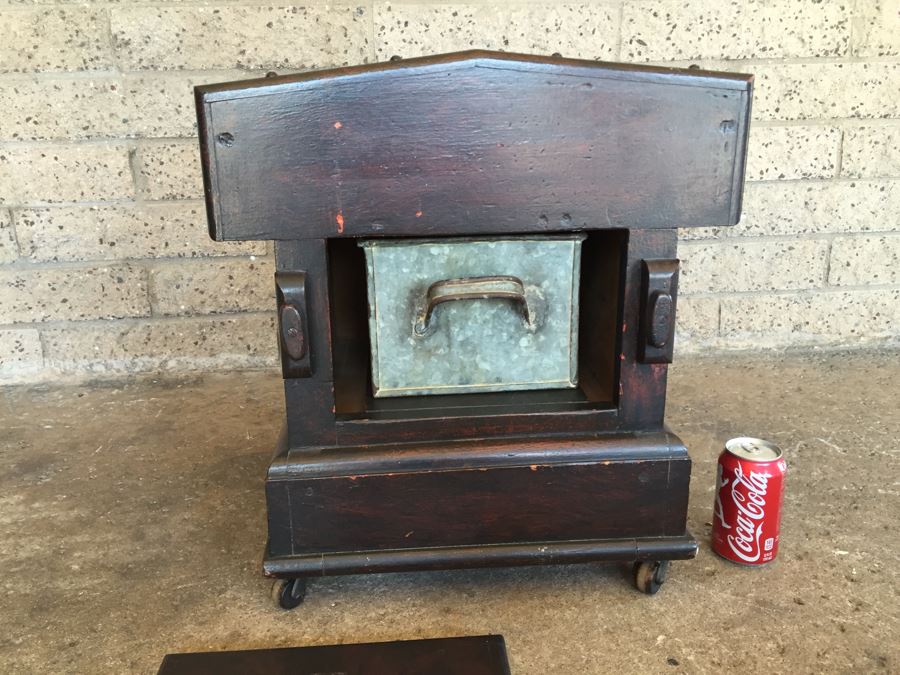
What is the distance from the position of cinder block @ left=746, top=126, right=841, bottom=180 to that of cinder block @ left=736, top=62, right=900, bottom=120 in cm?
4

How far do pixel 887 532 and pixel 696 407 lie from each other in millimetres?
647

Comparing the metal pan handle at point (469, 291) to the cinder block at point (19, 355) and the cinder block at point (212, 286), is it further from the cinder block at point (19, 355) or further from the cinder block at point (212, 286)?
the cinder block at point (19, 355)

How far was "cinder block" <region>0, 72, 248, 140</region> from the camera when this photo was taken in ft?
6.72

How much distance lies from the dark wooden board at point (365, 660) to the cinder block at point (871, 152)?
1904 mm

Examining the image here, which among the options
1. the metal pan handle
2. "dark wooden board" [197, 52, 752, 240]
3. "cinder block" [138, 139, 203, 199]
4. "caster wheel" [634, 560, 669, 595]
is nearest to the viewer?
"dark wooden board" [197, 52, 752, 240]

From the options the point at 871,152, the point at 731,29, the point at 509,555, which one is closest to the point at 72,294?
the point at 509,555

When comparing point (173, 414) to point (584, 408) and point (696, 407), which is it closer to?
point (584, 408)

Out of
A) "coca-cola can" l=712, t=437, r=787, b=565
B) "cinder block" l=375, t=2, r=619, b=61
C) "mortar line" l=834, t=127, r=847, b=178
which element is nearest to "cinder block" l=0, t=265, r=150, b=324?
"cinder block" l=375, t=2, r=619, b=61

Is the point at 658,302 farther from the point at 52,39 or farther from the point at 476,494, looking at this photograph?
the point at 52,39

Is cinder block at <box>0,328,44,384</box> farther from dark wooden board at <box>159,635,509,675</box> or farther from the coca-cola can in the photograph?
the coca-cola can

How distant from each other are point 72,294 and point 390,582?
4.83 feet

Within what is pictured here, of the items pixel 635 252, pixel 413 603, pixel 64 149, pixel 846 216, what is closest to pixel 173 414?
pixel 64 149

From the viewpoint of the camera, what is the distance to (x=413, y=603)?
1216 mm

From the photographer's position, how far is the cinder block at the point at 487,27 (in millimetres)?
2059
